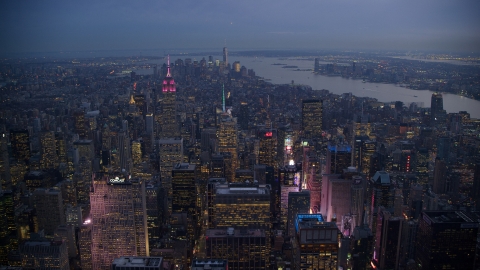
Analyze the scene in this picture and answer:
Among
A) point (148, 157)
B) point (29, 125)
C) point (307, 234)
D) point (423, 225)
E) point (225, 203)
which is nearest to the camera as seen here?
point (307, 234)

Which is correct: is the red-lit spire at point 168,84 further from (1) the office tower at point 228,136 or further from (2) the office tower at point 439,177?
(2) the office tower at point 439,177

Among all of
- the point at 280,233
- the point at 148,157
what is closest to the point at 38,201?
the point at 148,157

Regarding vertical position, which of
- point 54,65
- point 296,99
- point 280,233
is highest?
point 54,65

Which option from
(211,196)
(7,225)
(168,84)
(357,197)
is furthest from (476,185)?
(168,84)

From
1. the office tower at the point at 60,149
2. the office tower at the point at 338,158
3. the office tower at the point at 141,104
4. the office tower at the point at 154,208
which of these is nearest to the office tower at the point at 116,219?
the office tower at the point at 154,208

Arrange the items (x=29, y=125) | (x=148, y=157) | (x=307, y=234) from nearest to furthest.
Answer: (x=307, y=234)
(x=29, y=125)
(x=148, y=157)

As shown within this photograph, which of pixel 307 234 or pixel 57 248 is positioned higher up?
pixel 307 234

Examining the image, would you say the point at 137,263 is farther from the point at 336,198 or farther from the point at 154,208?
the point at 336,198

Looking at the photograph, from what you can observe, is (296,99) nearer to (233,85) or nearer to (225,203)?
(233,85)
